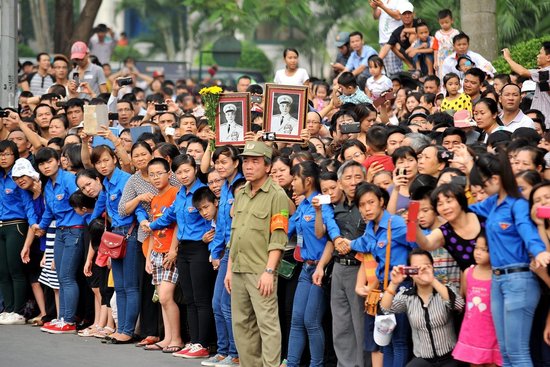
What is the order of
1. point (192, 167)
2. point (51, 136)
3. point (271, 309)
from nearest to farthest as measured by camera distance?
point (271, 309), point (192, 167), point (51, 136)

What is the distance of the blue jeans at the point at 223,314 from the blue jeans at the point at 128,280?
1.42 meters

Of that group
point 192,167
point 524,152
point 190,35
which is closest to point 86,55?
point 192,167

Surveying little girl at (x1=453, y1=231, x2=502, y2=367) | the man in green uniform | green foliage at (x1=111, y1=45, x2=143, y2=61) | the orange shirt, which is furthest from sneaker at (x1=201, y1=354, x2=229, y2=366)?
green foliage at (x1=111, y1=45, x2=143, y2=61)

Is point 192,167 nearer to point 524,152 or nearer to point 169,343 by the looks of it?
point 169,343

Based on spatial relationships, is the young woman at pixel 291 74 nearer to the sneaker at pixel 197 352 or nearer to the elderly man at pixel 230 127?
the elderly man at pixel 230 127

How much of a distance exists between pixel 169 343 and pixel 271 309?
2261 millimetres

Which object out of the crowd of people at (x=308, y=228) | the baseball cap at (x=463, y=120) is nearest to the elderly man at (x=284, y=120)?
the crowd of people at (x=308, y=228)

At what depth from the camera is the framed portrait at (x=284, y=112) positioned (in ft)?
40.0

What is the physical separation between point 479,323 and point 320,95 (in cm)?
832

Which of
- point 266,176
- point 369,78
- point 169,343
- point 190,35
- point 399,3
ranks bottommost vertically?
point 169,343

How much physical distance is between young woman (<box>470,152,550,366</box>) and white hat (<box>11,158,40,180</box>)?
22.4ft

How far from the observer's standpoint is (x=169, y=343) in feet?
41.3

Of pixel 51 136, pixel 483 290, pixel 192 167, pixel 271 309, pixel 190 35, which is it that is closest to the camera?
pixel 483 290

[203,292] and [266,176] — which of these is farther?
[203,292]
